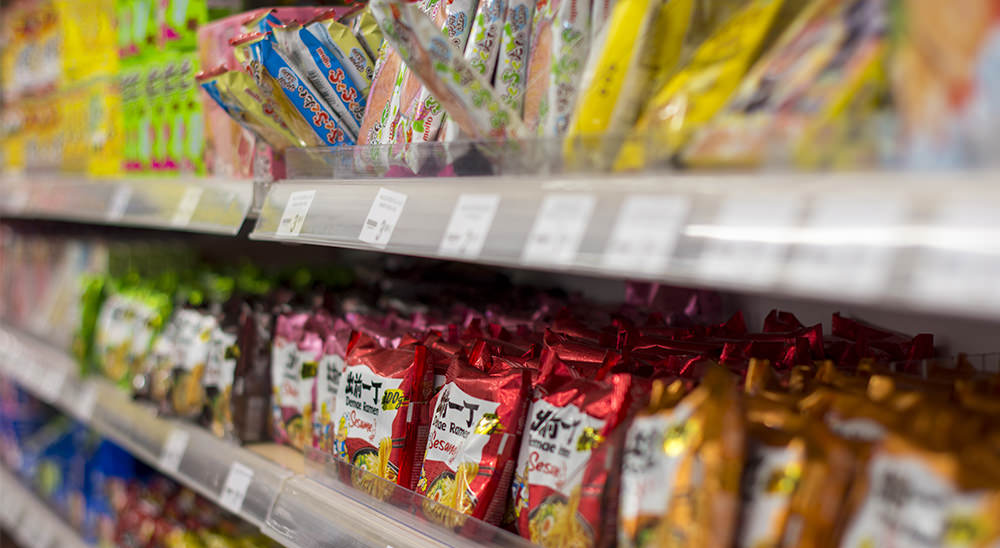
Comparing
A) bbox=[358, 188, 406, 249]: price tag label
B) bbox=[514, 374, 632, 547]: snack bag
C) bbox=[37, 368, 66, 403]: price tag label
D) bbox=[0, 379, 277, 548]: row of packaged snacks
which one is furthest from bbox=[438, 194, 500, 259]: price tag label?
bbox=[37, 368, 66, 403]: price tag label

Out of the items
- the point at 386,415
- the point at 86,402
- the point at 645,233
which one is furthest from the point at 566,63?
the point at 86,402

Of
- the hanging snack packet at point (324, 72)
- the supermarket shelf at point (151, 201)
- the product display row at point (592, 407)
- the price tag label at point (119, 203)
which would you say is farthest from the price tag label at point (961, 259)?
the price tag label at point (119, 203)

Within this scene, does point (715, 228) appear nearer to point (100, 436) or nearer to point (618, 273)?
point (618, 273)

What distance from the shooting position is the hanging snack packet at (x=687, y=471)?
0.60m

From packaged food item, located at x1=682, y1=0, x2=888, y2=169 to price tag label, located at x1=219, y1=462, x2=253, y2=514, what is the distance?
3.20 ft

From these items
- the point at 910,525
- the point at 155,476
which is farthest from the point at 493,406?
the point at 155,476

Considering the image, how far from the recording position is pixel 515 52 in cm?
94

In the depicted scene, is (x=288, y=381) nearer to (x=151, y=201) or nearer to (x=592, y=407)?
(x=151, y=201)

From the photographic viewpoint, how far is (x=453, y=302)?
156 centimetres

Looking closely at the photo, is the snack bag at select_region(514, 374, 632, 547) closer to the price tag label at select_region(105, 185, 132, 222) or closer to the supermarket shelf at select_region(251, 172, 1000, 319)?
the supermarket shelf at select_region(251, 172, 1000, 319)

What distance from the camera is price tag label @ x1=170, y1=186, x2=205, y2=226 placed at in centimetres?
133

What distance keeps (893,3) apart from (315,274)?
164 cm

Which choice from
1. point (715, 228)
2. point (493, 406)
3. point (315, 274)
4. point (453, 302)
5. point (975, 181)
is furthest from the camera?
point (315, 274)

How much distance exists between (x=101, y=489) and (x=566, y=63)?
1882 mm
